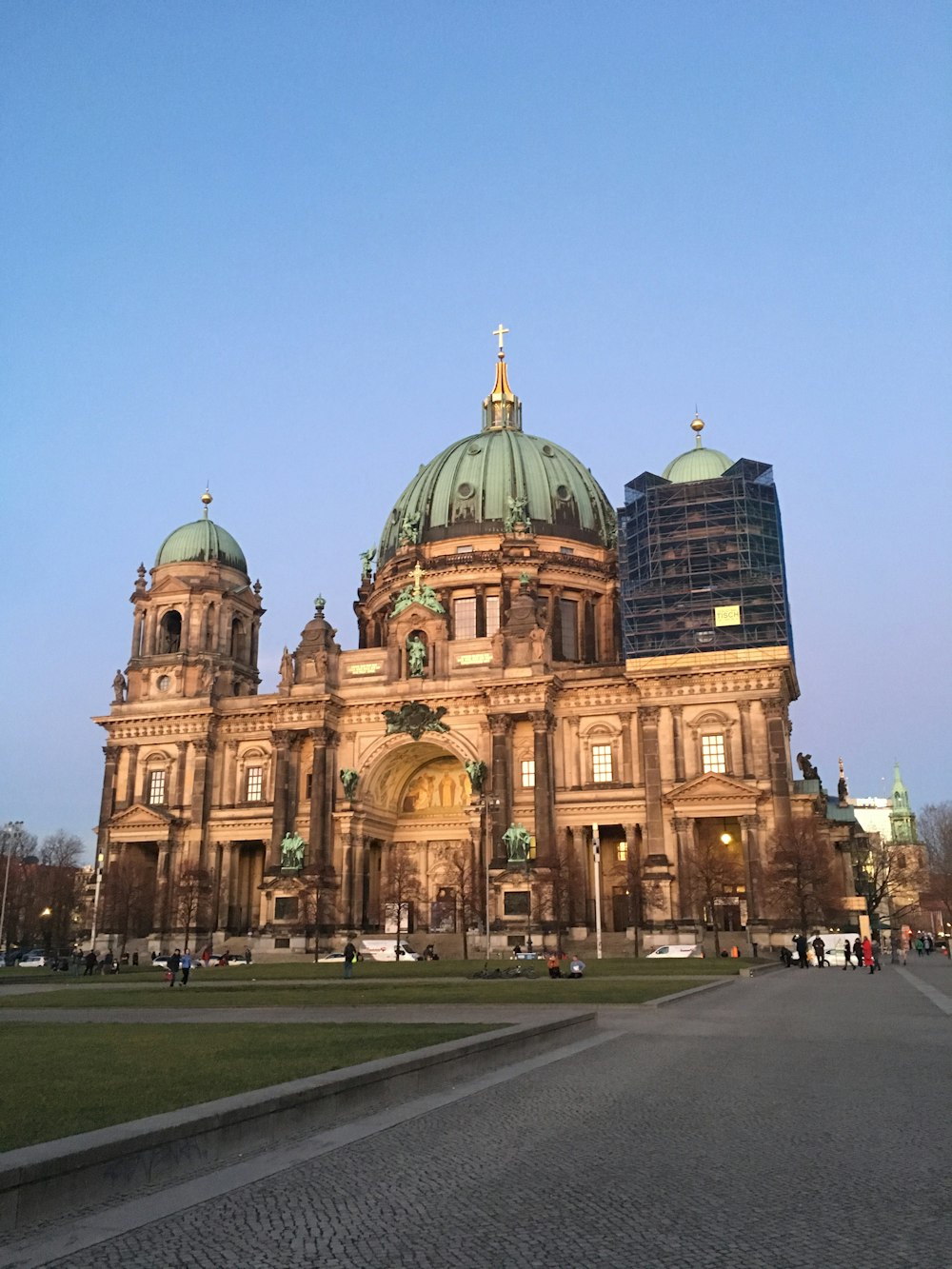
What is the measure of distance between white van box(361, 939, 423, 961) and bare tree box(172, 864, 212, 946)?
1288 centimetres

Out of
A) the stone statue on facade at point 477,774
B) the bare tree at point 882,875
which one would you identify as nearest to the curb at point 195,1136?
the stone statue on facade at point 477,774

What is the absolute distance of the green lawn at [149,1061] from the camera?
421 inches

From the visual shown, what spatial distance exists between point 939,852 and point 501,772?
66.9m

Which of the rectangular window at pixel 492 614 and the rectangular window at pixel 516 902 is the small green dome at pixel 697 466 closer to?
the rectangular window at pixel 492 614

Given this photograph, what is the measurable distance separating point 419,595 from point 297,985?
4596 cm

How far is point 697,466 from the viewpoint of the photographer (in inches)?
3366

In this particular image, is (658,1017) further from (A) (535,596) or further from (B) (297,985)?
(A) (535,596)

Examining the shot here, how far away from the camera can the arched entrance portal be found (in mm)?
76250

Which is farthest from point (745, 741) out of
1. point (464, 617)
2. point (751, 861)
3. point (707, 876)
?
point (464, 617)

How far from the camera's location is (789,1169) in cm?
983

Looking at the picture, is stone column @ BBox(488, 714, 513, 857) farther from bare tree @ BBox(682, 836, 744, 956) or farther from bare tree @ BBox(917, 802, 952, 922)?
bare tree @ BBox(917, 802, 952, 922)

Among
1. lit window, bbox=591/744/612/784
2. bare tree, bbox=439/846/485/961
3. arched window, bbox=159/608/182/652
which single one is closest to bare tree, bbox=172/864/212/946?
bare tree, bbox=439/846/485/961

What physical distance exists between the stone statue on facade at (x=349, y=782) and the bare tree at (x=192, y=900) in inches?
443

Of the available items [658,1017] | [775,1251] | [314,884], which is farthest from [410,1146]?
[314,884]
